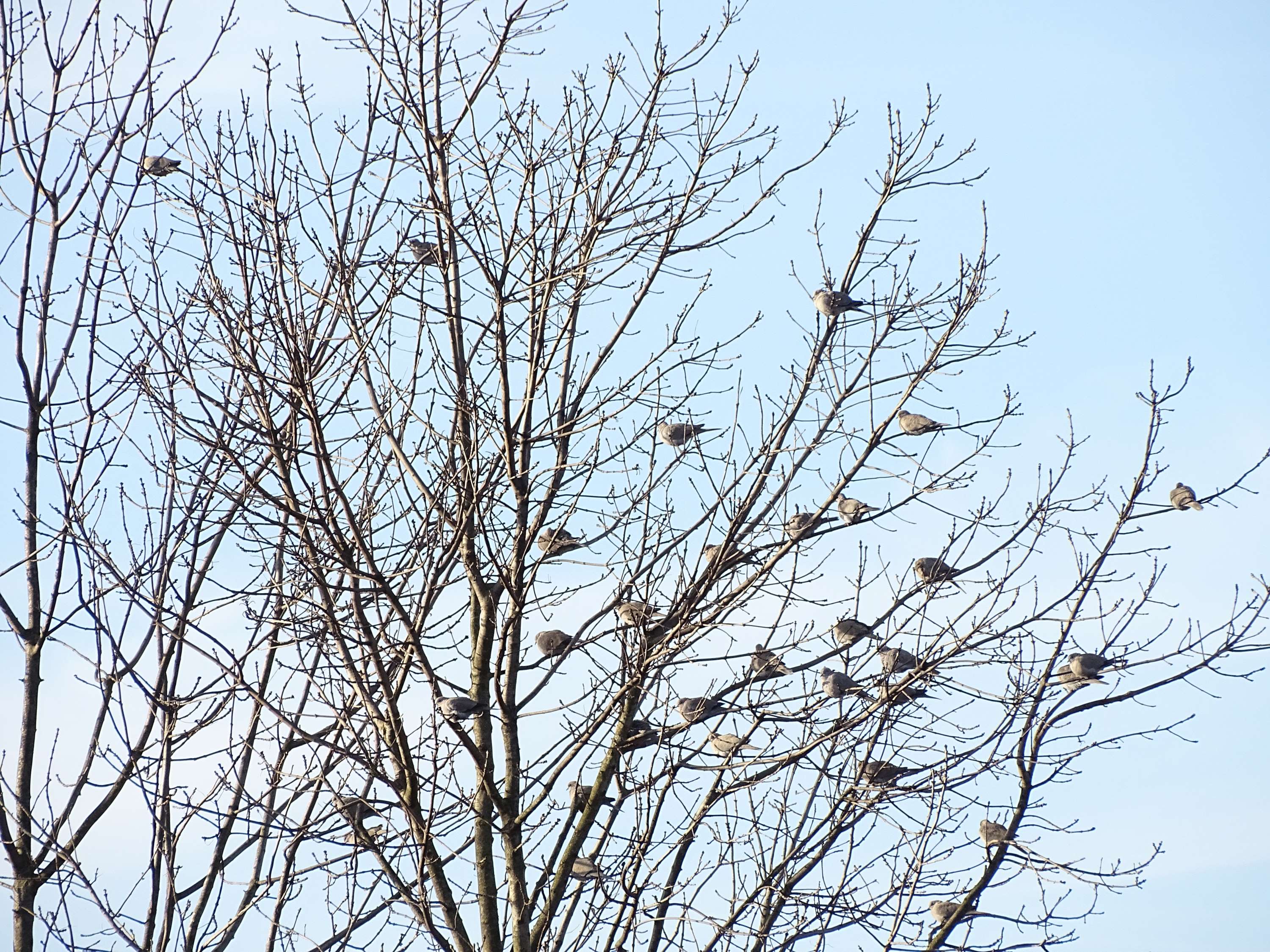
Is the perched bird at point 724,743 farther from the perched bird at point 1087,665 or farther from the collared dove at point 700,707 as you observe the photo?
the perched bird at point 1087,665

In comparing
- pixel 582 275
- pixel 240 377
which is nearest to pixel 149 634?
pixel 240 377

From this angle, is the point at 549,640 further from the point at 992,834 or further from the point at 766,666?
the point at 992,834

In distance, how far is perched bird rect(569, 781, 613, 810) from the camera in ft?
16.8

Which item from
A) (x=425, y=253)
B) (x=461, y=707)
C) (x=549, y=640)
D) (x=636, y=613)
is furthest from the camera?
(x=549, y=640)

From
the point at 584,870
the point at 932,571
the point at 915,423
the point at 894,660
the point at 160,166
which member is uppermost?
the point at 160,166

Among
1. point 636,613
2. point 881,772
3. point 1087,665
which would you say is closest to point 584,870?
point 636,613

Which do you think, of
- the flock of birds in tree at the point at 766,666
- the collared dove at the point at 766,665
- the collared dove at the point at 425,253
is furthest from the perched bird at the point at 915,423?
the collared dove at the point at 425,253

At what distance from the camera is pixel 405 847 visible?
15.7 feet

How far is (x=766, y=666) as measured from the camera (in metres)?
A: 5.25

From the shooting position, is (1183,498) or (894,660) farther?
(1183,498)

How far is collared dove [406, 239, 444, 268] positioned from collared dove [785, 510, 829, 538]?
5.95 ft

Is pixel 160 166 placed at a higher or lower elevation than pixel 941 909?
higher

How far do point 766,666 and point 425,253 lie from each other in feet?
8.07

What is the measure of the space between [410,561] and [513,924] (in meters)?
1.48
